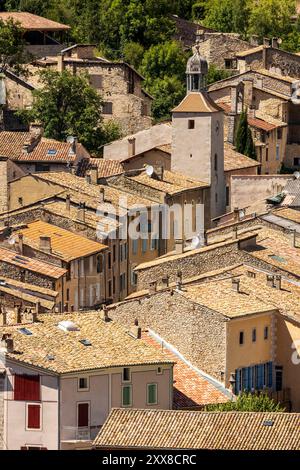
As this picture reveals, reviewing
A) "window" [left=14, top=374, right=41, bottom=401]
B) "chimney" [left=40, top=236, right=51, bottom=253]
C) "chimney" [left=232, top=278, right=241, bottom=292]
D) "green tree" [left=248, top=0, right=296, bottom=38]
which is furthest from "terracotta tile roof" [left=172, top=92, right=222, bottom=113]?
"window" [left=14, top=374, right=41, bottom=401]

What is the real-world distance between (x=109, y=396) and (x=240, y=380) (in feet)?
21.7

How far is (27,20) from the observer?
110375 millimetres

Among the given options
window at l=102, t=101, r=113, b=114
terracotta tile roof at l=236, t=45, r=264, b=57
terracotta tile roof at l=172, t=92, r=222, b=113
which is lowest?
window at l=102, t=101, r=113, b=114

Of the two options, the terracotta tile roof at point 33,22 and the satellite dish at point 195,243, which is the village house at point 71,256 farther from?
the terracotta tile roof at point 33,22

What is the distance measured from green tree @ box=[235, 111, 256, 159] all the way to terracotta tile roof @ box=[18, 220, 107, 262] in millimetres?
20864

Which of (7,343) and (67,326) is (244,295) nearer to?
(67,326)

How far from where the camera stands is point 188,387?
57.5 metres

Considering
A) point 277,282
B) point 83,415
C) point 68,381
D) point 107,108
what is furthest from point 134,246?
point 68,381

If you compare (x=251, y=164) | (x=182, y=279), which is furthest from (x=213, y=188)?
(x=182, y=279)

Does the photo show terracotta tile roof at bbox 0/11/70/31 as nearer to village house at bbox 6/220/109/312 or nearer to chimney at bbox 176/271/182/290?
village house at bbox 6/220/109/312

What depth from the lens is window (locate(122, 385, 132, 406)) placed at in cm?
5378

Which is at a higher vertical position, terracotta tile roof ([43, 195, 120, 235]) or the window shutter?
the window shutter

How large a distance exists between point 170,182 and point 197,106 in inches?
211

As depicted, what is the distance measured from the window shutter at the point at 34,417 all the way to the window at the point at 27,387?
0.71 ft
